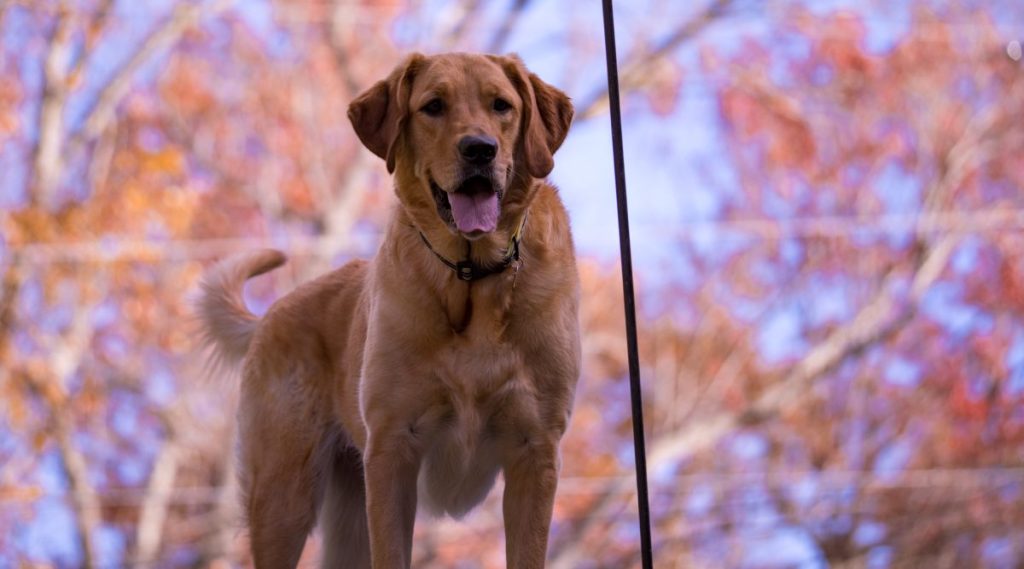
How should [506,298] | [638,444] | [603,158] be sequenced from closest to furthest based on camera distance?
[638,444]
[506,298]
[603,158]

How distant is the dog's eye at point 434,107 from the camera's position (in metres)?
2.44

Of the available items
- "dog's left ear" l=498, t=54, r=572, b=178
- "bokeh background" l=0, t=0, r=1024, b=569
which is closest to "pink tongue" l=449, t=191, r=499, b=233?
"dog's left ear" l=498, t=54, r=572, b=178

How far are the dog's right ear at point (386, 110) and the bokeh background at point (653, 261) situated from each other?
333 centimetres

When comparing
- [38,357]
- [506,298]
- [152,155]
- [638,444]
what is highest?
[152,155]

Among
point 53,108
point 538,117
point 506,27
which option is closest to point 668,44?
point 506,27

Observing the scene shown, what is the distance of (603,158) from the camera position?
19.1 ft

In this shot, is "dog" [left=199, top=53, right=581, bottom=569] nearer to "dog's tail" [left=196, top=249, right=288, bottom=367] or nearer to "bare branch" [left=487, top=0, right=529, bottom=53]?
"dog's tail" [left=196, top=249, right=288, bottom=367]

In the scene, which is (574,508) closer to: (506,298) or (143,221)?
(143,221)

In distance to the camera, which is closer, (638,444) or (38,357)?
(638,444)

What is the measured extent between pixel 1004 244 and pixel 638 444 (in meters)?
4.43

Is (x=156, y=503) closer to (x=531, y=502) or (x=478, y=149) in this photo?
(x=531, y=502)

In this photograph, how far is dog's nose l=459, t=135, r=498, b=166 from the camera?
231 centimetres

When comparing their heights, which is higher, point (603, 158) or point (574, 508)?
point (603, 158)

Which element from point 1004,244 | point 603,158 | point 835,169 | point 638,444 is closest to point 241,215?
point 603,158
